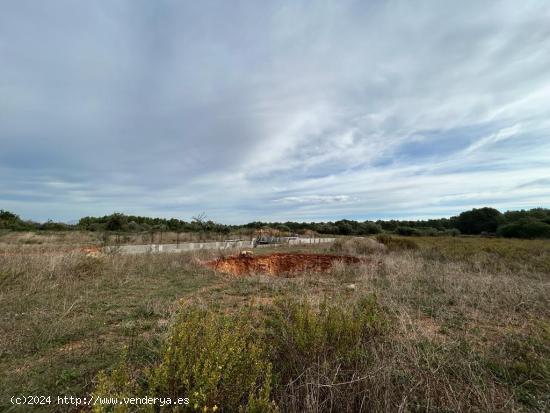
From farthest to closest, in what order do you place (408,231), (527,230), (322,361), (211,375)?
1. (408,231)
2. (527,230)
3. (322,361)
4. (211,375)

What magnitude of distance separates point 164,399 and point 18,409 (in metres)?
1.41

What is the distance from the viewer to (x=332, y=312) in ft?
11.3

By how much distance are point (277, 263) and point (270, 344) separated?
13.4m

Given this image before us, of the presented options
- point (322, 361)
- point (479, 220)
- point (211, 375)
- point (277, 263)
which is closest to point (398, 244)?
point (277, 263)

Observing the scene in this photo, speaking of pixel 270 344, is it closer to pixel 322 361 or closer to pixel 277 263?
pixel 322 361

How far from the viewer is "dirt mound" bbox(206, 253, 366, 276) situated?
44.8 ft

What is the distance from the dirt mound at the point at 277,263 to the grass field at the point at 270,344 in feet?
18.4

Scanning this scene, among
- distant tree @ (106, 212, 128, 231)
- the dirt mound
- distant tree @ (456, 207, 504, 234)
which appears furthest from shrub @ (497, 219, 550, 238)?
distant tree @ (106, 212, 128, 231)

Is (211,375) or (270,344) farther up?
(211,375)

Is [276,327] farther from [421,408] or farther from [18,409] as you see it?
[18,409]

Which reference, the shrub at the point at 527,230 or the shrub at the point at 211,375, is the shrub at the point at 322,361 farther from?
the shrub at the point at 527,230

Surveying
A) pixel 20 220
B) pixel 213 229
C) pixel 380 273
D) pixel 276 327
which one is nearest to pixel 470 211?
pixel 213 229

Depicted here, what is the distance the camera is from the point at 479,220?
45.4m

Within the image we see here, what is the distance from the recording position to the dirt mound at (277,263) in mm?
13663
